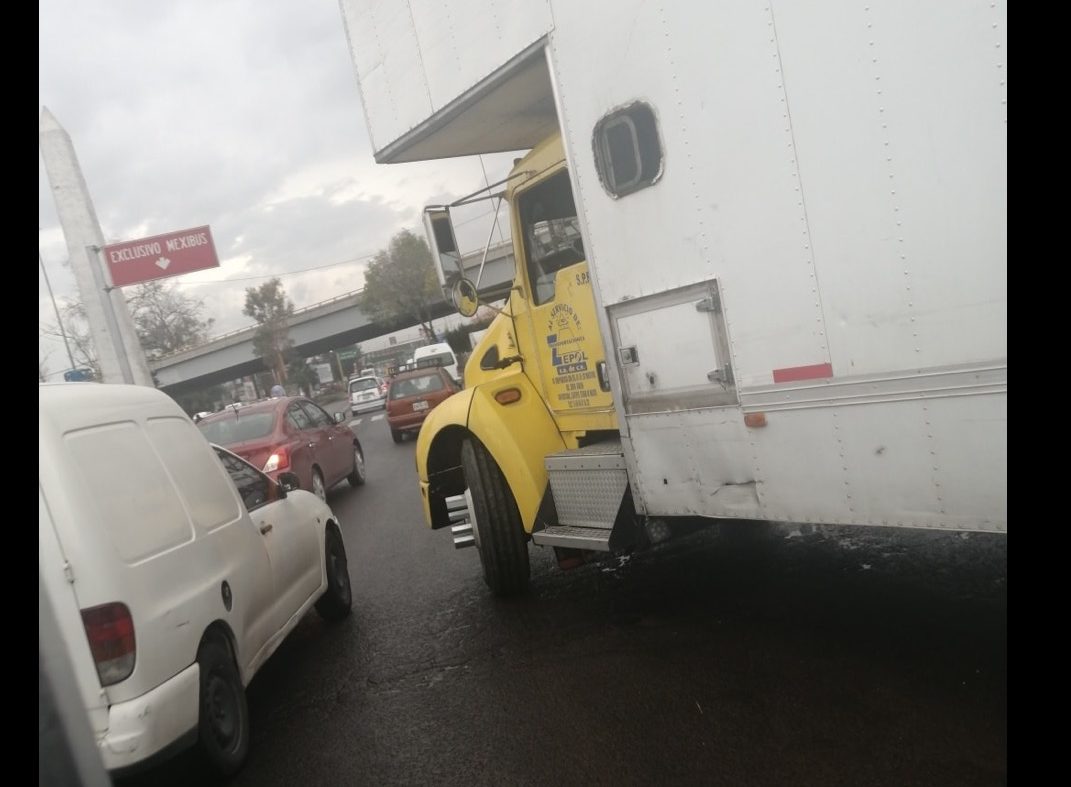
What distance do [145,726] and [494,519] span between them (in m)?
2.66

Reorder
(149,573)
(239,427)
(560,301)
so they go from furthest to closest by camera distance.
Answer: (239,427) < (560,301) < (149,573)

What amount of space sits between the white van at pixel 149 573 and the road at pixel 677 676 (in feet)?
1.45

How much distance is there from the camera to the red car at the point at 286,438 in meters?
9.92

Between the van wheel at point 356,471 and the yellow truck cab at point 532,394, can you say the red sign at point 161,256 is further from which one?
the yellow truck cab at point 532,394

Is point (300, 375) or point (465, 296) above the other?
point (465, 296)

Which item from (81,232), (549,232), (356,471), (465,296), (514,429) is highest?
(81,232)

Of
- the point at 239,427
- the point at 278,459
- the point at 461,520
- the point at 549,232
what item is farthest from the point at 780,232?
the point at 239,427

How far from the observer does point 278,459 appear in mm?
9867

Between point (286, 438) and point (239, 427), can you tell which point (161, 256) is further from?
point (286, 438)

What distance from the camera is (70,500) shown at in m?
3.21

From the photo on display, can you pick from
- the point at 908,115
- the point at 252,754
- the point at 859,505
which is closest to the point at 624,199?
the point at 908,115

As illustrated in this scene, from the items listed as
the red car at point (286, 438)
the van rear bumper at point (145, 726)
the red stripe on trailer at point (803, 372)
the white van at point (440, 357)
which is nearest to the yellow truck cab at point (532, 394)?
the red stripe on trailer at point (803, 372)
